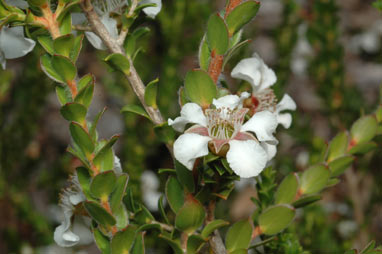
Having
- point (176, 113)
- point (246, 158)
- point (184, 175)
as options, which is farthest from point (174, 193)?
point (176, 113)

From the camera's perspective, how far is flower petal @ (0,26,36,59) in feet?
2.65

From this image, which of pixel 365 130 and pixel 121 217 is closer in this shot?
pixel 121 217

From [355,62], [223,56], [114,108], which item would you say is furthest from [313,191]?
[355,62]

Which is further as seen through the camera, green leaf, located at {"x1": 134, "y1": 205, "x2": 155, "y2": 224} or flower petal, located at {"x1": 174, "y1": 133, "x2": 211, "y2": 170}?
green leaf, located at {"x1": 134, "y1": 205, "x2": 155, "y2": 224}

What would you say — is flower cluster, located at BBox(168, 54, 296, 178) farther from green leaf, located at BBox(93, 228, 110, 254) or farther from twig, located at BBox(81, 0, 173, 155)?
green leaf, located at BBox(93, 228, 110, 254)

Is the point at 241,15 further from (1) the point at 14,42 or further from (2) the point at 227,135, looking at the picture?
(1) the point at 14,42

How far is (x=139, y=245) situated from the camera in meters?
0.80

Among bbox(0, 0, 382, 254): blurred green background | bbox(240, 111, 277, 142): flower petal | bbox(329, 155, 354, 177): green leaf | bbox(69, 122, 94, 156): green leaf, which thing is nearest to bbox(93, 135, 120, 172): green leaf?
bbox(69, 122, 94, 156): green leaf

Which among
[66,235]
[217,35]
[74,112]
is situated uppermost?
[217,35]

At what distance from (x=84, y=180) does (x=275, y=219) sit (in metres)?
0.34

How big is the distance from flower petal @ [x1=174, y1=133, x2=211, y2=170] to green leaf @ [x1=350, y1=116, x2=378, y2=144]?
408 millimetres

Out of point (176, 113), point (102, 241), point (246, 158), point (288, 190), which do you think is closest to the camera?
point (246, 158)

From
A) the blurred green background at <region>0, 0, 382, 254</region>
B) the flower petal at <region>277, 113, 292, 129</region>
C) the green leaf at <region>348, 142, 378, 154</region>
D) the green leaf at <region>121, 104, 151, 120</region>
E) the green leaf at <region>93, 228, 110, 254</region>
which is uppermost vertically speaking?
the green leaf at <region>121, 104, 151, 120</region>

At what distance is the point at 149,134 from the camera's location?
2.22 meters
